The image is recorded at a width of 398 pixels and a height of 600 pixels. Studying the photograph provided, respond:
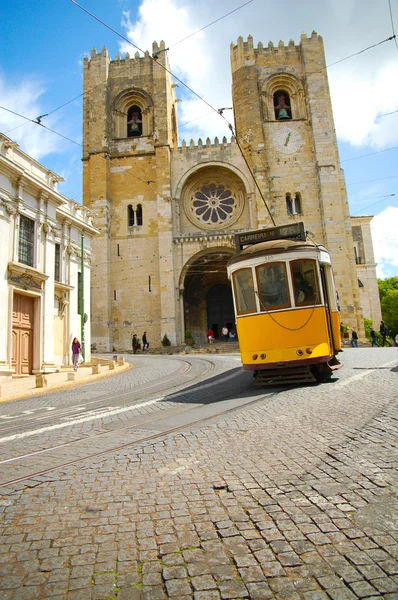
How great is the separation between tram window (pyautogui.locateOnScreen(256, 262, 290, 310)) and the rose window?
23231 millimetres

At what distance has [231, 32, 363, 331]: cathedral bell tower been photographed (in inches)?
1097

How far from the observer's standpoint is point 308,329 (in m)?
7.63

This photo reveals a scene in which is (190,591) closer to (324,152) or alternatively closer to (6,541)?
(6,541)

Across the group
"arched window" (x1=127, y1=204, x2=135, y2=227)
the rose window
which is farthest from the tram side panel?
"arched window" (x1=127, y1=204, x2=135, y2=227)

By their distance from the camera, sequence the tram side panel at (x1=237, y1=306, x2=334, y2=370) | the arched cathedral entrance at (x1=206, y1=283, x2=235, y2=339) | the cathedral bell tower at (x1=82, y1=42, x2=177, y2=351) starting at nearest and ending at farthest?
the tram side panel at (x1=237, y1=306, x2=334, y2=370) < the cathedral bell tower at (x1=82, y1=42, x2=177, y2=351) < the arched cathedral entrance at (x1=206, y1=283, x2=235, y2=339)

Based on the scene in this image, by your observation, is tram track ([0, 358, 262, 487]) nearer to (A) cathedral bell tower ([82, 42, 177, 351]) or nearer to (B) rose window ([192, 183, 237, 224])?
(A) cathedral bell tower ([82, 42, 177, 351])

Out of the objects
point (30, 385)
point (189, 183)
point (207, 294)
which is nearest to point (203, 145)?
point (189, 183)

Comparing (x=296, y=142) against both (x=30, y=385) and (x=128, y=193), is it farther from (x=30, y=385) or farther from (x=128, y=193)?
(x=30, y=385)

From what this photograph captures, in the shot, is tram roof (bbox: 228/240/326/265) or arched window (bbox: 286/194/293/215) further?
arched window (bbox: 286/194/293/215)

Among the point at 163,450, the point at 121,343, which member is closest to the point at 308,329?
the point at 163,450

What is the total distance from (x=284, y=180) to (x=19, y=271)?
20933 mm

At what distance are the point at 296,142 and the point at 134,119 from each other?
12.8m

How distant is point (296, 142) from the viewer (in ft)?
98.9

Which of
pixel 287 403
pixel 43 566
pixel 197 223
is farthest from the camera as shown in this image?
pixel 197 223
